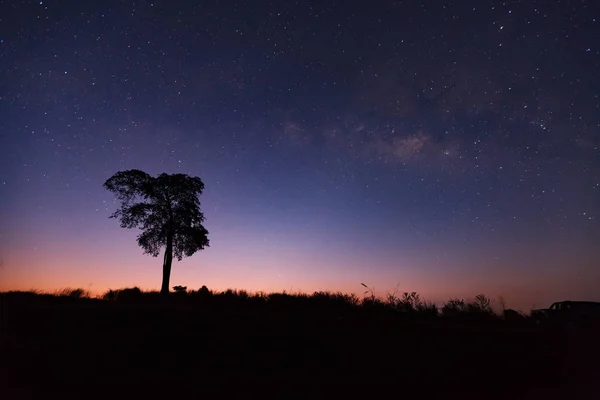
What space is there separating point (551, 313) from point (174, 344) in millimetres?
15335

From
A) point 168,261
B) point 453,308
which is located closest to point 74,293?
point 168,261

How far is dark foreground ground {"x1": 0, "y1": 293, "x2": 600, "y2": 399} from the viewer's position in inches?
229

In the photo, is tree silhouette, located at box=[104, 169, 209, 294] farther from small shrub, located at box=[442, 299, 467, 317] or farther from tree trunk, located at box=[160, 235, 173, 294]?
small shrub, located at box=[442, 299, 467, 317]

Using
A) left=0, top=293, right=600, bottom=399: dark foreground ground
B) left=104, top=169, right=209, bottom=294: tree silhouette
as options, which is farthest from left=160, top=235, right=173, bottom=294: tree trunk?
left=0, top=293, right=600, bottom=399: dark foreground ground

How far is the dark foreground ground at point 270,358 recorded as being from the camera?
583 centimetres

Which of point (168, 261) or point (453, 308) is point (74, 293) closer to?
point (168, 261)

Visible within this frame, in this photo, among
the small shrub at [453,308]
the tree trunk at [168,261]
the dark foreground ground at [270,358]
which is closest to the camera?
the dark foreground ground at [270,358]

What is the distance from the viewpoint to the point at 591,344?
32.9 feet

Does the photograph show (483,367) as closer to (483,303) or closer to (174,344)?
(174,344)

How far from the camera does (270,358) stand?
7.21m

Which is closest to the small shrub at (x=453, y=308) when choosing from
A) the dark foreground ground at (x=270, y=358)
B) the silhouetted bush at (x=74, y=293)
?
the dark foreground ground at (x=270, y=358)

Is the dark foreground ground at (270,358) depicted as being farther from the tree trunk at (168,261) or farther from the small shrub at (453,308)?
the tree trunk at (168,261)

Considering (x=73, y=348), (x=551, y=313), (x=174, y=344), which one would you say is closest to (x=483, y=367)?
(x=174, y=344)

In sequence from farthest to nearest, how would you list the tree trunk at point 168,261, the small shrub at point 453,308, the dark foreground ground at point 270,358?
the tree trunk at point 168,261 < the small shrub at point 453,308 < the dark foreground ground at point 270,358
